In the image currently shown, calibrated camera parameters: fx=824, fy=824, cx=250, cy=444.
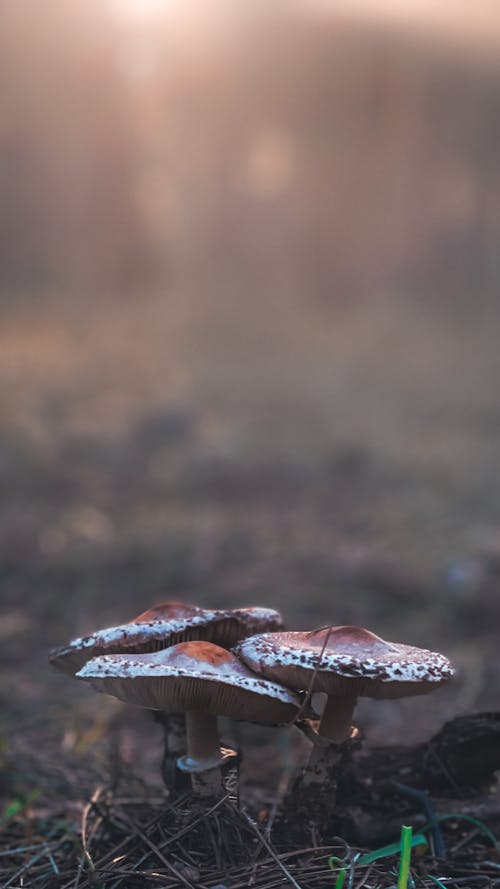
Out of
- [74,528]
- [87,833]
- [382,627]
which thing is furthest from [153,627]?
[74,528]

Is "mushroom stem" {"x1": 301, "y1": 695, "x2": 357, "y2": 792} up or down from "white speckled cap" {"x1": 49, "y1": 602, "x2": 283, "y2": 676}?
down

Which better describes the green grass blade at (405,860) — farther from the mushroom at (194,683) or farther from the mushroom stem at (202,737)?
the mushroom stem at (202,737)

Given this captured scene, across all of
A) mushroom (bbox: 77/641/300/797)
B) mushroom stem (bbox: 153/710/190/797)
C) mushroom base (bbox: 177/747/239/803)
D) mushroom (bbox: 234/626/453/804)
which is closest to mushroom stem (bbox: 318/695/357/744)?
mushroom (bbox: 234/626/453/804)

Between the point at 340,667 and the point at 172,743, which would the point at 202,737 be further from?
the point at 340,667

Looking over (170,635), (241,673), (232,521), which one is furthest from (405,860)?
(232,521)

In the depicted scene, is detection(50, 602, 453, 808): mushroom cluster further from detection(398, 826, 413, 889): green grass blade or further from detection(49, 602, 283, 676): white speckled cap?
detection(398, 826, 413, 889): green grass blade

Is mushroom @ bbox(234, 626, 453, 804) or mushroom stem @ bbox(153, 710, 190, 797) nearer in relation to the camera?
mushroom @ bbox(234, 626, 453, 804)

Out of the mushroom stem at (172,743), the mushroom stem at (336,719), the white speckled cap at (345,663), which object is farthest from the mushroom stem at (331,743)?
the mushroom stem at (172,743)

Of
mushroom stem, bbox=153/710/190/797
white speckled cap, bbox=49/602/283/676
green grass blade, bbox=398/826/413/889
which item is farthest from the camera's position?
mushroom stem, bbox=153/710/190/797

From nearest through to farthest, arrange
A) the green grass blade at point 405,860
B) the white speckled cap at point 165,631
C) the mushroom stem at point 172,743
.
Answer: the green grass blade at point 405,860, the white speckled cap at point 165,631, the mushroom stem at point 172,743
